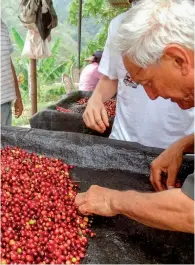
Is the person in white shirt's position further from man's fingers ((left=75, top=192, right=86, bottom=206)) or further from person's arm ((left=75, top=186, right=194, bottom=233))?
person's arm ((left=75, top=186, right=194, bottom=233))

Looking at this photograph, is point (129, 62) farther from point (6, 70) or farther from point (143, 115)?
point (6, 70)

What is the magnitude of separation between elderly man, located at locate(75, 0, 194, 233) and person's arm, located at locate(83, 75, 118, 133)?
1.02 metres

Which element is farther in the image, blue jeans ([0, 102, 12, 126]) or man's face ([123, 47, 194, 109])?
blue jeans ([0, 102, 12, 126])

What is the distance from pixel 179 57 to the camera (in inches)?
63.2

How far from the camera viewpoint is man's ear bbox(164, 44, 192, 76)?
62.2 inches

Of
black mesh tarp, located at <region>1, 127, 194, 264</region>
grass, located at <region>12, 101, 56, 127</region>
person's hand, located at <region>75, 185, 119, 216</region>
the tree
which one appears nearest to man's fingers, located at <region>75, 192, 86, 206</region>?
person's hand, located at <region>75, 185, 119, 216</region>

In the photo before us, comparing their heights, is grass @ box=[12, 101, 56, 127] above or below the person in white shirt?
below

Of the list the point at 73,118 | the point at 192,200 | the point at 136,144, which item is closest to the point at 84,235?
the point at 192,200

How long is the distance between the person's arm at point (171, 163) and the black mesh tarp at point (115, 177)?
0.40ft

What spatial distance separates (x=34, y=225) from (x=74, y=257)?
33 cm

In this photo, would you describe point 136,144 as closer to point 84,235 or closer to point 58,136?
point 58,136

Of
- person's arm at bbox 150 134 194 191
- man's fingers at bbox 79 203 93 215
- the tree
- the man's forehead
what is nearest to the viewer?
the man's forehead

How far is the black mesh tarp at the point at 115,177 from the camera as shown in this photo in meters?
1.91

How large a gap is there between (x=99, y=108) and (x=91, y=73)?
131 inches
